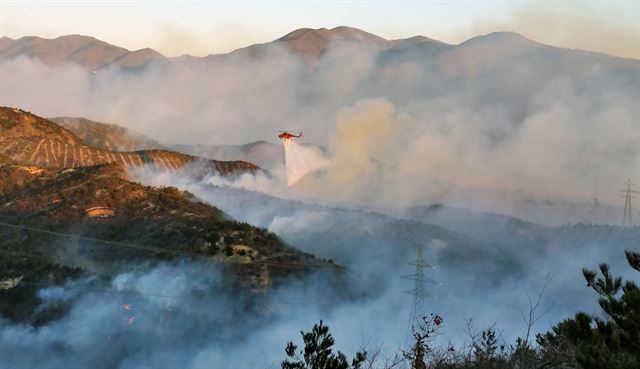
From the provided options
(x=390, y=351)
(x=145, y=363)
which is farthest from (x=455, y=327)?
(x=145, y=363)

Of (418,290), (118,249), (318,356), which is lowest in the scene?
(318,356)

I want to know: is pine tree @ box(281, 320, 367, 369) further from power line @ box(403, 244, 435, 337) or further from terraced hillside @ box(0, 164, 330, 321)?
terraced hillside @ box(0, 164, 330, 321)

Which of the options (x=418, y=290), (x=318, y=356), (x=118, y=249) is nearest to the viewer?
(x=318, y=356)

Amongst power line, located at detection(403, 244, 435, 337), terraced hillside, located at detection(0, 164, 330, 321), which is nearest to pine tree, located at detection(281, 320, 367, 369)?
power line, located at detection(403, 244, 435, 337)

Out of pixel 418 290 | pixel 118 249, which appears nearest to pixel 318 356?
pixel 418 290

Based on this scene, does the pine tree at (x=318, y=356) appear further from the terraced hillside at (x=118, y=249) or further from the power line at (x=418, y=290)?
the terraced hillside at (x=118, y=249)

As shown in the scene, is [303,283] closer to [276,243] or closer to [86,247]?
[276,243]

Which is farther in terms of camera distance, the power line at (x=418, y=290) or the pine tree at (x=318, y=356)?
the power line at (x=418, y=290)

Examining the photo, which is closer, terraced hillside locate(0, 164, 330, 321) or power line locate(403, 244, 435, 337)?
power line locate(403, 244, 435, 337)

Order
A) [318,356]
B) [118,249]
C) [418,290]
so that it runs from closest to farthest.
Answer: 1. [318,356]
2. [418,290]
3. [118,249]

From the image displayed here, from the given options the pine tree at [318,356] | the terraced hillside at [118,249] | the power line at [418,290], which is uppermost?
the terraced hillside at [118,249]

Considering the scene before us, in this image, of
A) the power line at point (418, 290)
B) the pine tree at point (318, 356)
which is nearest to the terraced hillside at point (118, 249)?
the power line at point (418, 290)

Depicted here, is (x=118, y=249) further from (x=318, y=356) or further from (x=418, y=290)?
(x=318, y=356)

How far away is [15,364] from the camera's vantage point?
158 m
